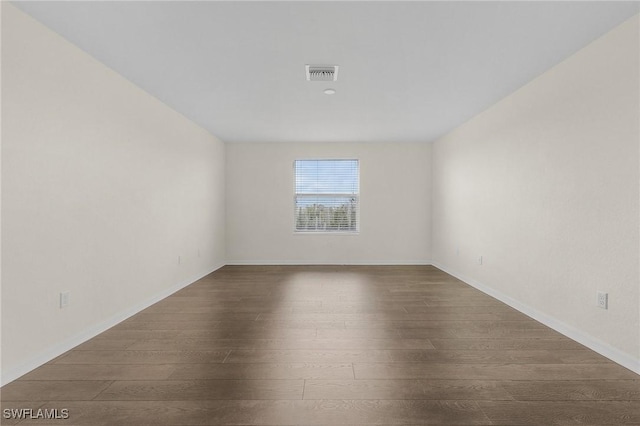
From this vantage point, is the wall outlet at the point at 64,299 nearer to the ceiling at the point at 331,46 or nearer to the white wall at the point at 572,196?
the ceiling at the point at 331,46

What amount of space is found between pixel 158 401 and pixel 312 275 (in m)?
3.59

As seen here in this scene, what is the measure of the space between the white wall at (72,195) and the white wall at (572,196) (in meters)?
4.06

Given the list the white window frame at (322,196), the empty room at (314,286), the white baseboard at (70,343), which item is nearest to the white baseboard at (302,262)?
the white window frame at (322,196)

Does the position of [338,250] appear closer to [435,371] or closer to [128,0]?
[435,371]

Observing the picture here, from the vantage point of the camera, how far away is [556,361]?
2238 millimetres

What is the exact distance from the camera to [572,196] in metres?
2.69

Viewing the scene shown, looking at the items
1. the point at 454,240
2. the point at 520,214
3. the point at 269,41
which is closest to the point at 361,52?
the point at 269,41

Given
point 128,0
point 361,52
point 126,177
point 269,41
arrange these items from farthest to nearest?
point 126,177, point 361,52, point 269,41, point 128,0

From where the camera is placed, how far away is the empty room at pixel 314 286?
1885 mm

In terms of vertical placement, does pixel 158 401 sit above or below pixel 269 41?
below

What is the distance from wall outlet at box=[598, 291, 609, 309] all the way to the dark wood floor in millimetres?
363

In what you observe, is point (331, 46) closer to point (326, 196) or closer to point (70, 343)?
point (70, 343)

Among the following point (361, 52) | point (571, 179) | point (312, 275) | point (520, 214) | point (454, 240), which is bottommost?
point (312, 275)

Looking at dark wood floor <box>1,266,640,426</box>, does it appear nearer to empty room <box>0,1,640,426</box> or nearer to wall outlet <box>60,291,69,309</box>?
empty room <box>0,1,640,426</box>
